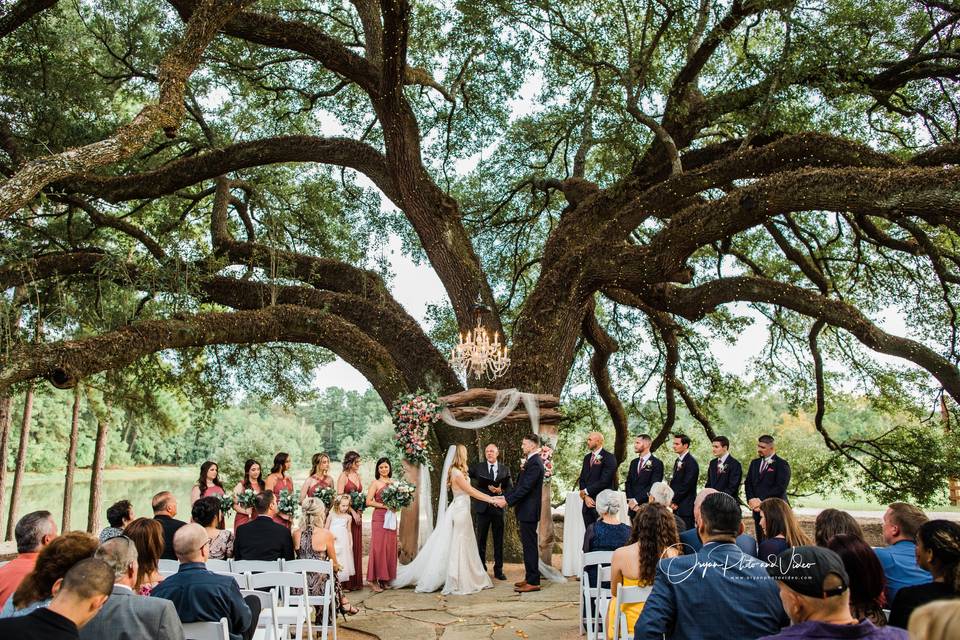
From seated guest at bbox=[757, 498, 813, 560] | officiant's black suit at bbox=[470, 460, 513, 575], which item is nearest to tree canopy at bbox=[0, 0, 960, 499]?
officiant's black suit at bbox=[470, 460, 513, 575]

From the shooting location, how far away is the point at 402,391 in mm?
10422

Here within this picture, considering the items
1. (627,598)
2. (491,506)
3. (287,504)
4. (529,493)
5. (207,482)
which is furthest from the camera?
(491,506)

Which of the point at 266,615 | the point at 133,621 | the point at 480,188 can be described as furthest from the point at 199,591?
the point at 480,188

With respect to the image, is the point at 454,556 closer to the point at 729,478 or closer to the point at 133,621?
the point at 729,478

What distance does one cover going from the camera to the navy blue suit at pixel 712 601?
115 inches

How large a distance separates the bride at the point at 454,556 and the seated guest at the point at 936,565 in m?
5.68

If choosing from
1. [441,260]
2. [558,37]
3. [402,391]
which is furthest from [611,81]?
[402,391]

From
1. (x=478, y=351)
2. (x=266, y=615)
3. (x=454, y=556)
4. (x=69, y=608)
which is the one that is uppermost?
(x=478, y=351)

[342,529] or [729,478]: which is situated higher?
[729,478]

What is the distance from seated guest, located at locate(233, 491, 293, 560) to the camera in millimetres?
5773

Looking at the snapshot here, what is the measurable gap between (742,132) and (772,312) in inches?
173

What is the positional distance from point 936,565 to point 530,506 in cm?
571

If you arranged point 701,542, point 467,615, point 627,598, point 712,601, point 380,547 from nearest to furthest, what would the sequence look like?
point 712,601 → point 627,598 → point 701,542 → point 467,615 → point 380,547

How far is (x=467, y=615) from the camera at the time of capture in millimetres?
6969
